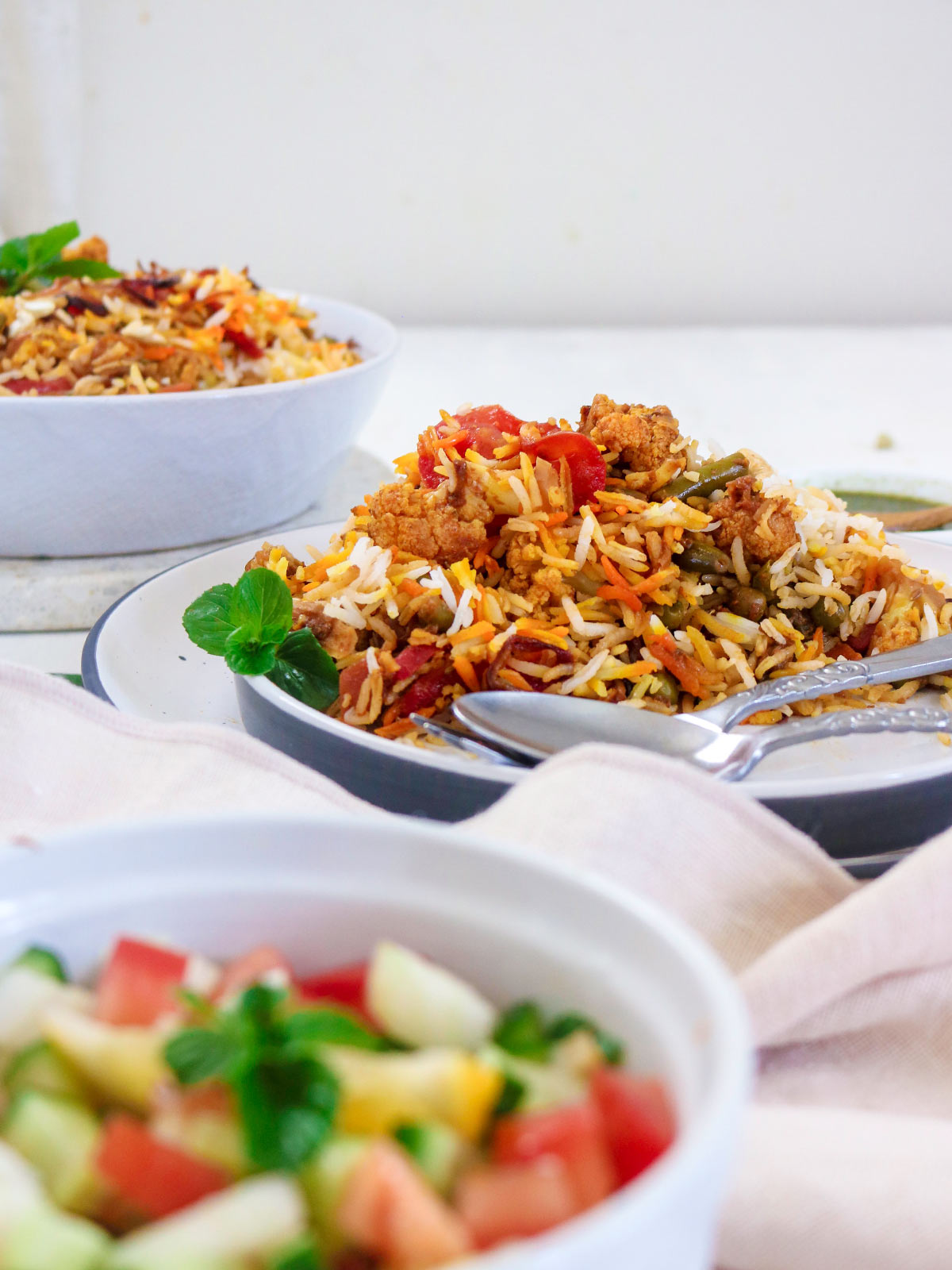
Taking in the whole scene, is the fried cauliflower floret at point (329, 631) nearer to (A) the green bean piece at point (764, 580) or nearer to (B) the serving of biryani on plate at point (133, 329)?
(A) the green bean piece at point (764, 580)

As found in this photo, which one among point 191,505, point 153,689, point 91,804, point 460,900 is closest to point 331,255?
point 191,505

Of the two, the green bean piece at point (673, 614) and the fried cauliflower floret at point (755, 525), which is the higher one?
the fried cauliflower floret at point (755, 525)

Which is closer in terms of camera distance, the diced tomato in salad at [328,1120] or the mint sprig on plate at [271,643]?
the diced tomato in salad at [328,1120]

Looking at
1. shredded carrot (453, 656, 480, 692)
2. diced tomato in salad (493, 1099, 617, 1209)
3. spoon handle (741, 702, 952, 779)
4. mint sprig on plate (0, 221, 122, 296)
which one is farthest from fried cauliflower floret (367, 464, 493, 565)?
mint sprig on plate (0, 221, 122, 296)

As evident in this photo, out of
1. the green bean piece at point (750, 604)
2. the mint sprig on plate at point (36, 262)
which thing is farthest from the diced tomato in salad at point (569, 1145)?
the mint sprig on plate at point (36, 262)

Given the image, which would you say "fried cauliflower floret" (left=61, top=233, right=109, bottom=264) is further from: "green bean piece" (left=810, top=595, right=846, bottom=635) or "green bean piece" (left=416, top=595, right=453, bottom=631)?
"green bean piece" (left=810, top=595, right=846, bottom=635)

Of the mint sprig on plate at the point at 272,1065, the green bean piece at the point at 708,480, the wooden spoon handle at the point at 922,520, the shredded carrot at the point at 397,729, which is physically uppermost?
the mint sprig on plate at the point at 272,1065
